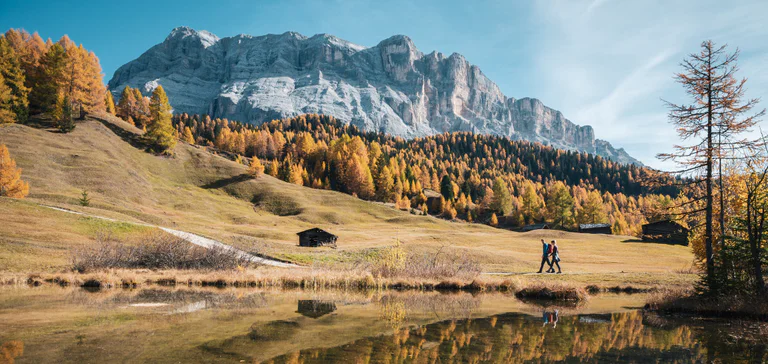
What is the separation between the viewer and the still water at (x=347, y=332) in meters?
9.88

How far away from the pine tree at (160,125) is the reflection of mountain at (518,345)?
368 feet

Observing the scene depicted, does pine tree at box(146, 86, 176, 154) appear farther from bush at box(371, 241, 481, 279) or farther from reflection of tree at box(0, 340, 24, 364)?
reflection of tree at box(0, 340, 24, 364)

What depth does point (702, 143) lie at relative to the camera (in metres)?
21.0

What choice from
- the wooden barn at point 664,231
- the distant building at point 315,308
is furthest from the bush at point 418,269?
the wooden barn at point 664,231

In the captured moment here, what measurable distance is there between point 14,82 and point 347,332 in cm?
11143

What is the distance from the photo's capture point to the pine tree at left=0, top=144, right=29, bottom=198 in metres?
53.4

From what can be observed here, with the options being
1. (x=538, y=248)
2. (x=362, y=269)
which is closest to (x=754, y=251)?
(x=362, y=269)

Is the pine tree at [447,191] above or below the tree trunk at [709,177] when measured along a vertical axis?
above

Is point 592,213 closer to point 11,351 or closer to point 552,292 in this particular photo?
point 552,292

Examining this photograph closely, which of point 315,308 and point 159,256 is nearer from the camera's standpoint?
point 315,308

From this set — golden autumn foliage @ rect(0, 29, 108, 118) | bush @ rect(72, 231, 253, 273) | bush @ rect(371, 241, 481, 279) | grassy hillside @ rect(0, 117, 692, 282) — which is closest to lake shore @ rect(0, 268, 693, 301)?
bush @ rect(371, 241, 481, 279)

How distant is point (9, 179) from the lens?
54.0 metres

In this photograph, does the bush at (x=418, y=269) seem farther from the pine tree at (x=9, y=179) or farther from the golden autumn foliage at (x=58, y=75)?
the golden autumn foliage at (x=58, y=75)

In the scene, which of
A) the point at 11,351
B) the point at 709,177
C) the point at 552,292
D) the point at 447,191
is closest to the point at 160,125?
the point at 447,191
